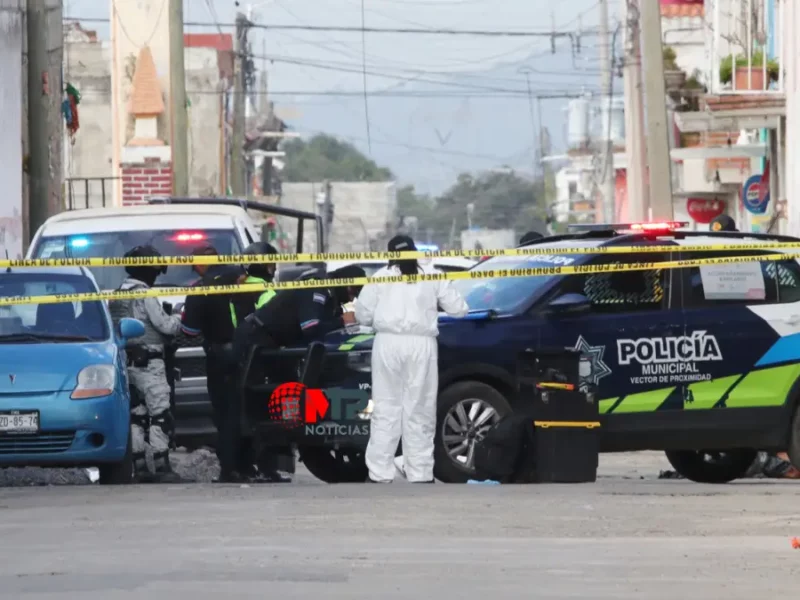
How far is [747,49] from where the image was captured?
97.8 feet

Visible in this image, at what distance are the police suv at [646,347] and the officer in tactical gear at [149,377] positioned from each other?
4.83ft

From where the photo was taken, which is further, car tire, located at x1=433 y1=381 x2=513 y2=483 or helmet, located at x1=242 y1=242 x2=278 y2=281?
helmet, located at x1=242 y1=242 x2=278 y2=281

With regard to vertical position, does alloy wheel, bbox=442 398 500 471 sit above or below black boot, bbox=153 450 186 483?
above

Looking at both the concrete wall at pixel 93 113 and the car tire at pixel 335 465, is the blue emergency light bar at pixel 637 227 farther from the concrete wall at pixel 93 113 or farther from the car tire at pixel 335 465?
the concrete wall at pixel 93 113

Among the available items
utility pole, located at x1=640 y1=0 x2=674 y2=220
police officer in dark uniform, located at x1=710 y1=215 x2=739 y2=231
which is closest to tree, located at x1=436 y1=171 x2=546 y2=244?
utility pole, located at x1=640 y1=0 x2=674 y2=220

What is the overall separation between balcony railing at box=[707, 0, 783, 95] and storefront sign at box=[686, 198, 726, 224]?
10.3 meters

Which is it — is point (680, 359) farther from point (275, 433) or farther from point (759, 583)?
point (759, 583)

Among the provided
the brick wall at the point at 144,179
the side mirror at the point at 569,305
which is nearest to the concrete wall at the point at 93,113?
the brick wall at the point at 144,179

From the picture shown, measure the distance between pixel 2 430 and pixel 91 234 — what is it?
363 cm

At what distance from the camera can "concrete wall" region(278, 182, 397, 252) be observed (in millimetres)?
120438

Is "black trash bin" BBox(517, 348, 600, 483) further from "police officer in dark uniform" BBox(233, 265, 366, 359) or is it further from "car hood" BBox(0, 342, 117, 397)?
"car hood" BBox(0, 342, 117, 397)

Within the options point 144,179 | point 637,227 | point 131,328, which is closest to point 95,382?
point 131,328

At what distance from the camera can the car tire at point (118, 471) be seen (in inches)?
533

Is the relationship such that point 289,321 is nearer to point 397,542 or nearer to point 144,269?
point 144,269
